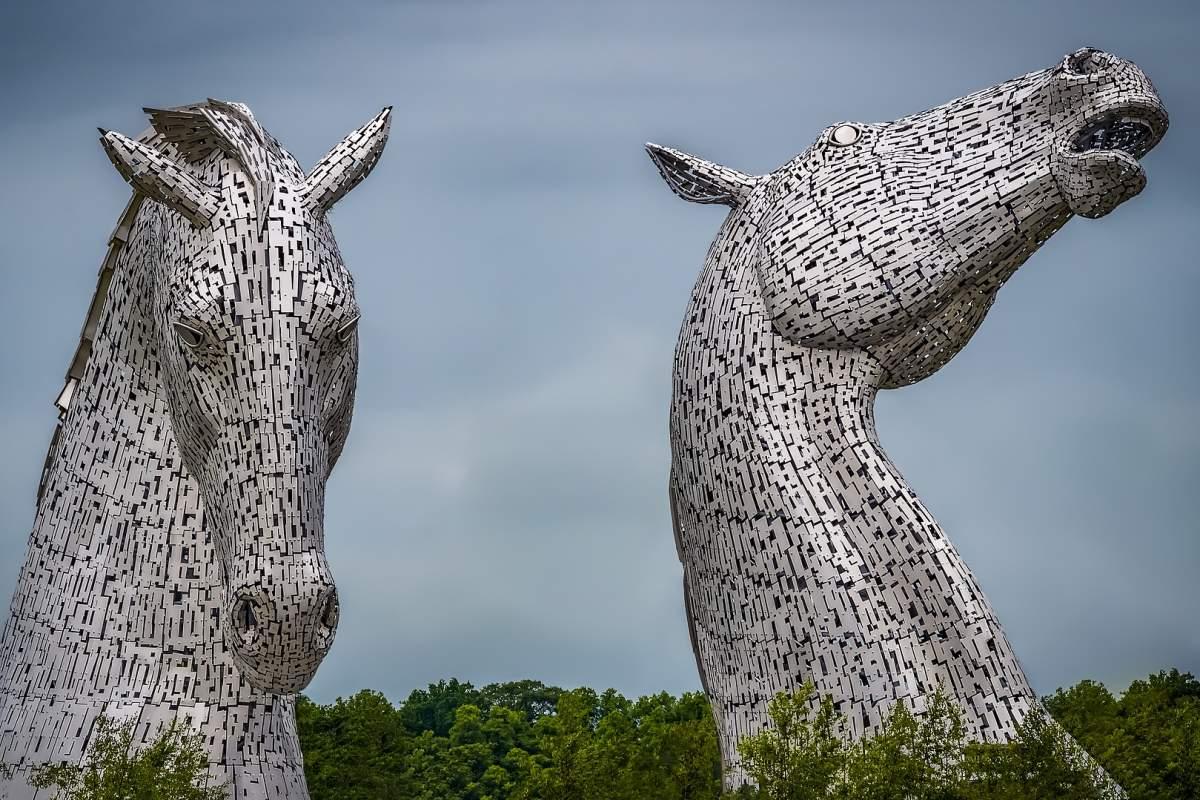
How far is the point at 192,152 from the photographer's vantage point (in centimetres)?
876

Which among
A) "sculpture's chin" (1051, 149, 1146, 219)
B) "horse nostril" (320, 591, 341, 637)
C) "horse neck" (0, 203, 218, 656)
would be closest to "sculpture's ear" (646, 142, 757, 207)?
"sculpture's chin" (1051, 149, 1146, 219)

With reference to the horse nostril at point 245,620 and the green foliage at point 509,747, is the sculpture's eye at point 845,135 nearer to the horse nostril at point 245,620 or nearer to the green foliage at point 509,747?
the green foliage at point 509,747

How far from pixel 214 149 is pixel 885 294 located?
3.50m

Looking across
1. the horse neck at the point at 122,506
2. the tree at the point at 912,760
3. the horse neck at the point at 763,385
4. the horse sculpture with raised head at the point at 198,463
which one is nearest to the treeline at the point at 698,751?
the tree at the point at 912,760

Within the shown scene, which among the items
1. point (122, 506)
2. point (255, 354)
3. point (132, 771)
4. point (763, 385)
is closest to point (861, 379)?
point (763, 385)

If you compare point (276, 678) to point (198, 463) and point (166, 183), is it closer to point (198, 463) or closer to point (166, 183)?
point (198, 463)

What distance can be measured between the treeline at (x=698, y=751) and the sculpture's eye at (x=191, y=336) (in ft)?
10.7

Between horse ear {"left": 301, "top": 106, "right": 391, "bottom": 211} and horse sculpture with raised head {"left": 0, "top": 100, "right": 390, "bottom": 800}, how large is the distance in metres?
0.01

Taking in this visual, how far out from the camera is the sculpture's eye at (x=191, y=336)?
7.96 metres

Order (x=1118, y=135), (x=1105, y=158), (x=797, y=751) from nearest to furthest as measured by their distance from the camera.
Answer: (x=797, y=751)
(x=1105, y=158)
(x=1118, y=135)

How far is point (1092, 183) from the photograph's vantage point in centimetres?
927

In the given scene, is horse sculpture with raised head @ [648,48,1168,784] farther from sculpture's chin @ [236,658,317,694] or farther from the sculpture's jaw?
sculpture's chin @ [236,658,317,694]

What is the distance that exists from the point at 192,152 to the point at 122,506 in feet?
5.71

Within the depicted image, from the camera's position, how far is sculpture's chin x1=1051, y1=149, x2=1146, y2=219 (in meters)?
9.23
